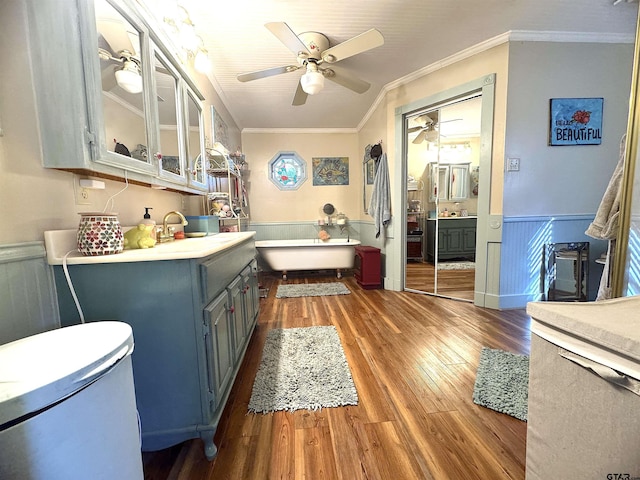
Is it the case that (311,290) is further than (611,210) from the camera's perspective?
Yes

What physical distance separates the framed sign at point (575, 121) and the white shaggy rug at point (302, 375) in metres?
2.90

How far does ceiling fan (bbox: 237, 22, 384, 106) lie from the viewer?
188cm

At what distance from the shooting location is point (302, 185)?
4.73 metres

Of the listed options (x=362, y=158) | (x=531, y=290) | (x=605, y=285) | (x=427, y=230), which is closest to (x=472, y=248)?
(x=427, y=230)

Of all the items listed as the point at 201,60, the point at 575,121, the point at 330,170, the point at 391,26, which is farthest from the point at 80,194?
the point at 330,170

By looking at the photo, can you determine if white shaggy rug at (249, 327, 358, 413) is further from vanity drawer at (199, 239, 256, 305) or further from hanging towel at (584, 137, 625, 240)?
hanging towel at (584, 137, 625, 240)

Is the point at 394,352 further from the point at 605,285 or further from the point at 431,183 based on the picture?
the point at 431,183

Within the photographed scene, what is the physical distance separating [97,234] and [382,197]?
3.08 metres

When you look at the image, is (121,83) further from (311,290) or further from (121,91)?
(311,290)

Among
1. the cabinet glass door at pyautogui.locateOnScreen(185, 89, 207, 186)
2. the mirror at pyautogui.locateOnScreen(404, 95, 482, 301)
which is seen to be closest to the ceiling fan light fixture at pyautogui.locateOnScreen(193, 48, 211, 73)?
the cabinet glass door at pyautogui.locateOnScreen(185, 89, 207, 186)

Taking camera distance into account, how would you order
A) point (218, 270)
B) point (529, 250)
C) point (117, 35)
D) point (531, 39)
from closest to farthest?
1. point (117, 35)
2. point (218, 270)
3. point (531, 39)
4. point (529, 250)

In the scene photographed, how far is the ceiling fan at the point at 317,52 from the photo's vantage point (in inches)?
73.9

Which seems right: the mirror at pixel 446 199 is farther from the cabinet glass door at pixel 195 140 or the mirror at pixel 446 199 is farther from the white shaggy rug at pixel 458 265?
the cabinet glass door at pixel 195 140

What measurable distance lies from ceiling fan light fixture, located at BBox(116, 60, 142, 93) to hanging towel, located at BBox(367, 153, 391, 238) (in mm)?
2819
